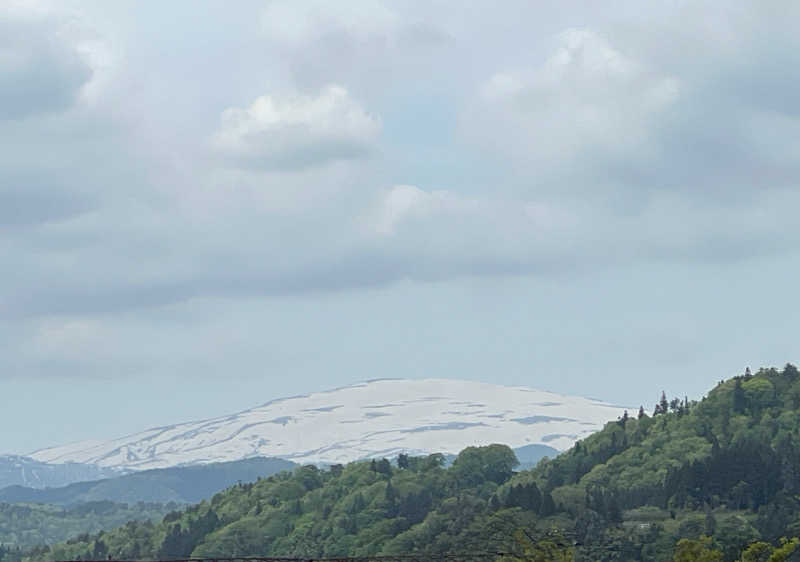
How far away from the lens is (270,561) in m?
81.4

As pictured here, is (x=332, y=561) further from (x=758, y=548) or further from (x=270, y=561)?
(x=758, y=548)

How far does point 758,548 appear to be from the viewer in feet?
650

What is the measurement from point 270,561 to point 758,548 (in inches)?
→ 5185

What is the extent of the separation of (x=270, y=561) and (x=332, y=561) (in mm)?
9576

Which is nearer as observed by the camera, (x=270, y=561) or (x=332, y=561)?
(x=270, y=561)

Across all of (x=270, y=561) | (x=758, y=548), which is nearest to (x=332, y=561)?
(x=270, y=561)

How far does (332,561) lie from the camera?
90.3 metres

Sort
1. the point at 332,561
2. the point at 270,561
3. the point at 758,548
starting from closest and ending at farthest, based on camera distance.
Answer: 1. the point at 270,561
2. the point at 332,561
3. the point at 758,548

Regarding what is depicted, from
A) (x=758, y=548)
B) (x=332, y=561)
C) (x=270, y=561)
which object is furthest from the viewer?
(x=758, y=548)

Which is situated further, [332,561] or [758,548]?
[758,548]

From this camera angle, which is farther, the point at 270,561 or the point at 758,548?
the point at 758,548

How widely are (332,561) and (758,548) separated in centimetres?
12220
